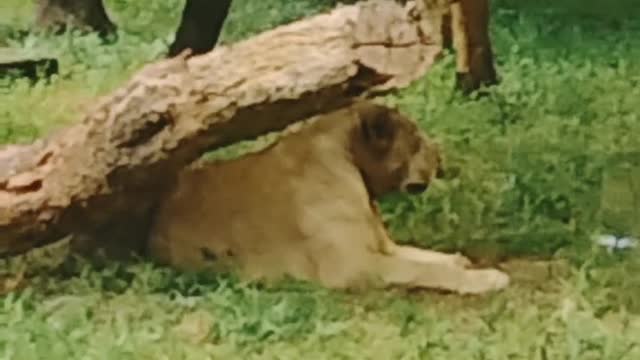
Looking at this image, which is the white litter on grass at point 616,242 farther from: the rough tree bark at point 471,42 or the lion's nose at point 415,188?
the rough tree bark at point 471,42

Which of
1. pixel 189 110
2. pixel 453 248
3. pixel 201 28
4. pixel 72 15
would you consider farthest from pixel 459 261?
pixel 72 15

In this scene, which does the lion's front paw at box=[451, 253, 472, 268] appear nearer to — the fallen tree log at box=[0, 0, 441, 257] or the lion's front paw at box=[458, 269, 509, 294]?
the lion's front paw at box=[458, 269, 509, 294]

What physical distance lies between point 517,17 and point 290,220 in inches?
202

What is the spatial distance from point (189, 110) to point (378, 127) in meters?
0.89

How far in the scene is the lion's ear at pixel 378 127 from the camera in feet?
15.7

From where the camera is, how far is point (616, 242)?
4.89 metres

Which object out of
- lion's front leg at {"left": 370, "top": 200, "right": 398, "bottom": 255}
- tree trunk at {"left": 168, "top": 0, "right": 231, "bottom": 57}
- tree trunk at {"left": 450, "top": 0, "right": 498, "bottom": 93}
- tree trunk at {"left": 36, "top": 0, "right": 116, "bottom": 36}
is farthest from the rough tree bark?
tree trunk at {"left": 36, "top": 0, "right": 116, "bottom": 36}

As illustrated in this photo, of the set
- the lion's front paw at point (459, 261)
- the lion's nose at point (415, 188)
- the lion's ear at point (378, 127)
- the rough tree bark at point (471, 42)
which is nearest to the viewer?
the lion's front paw at point (459, 261)

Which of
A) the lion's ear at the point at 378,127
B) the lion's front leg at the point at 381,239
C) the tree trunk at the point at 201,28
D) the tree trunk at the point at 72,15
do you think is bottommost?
the tree trunk at the point at 72,15

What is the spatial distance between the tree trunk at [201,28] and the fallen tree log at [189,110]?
130 cm

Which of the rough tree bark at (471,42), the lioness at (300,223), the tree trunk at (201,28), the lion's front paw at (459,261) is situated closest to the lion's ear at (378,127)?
the lioness at (300,223)

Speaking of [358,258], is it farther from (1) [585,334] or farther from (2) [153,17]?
(2) [153,17]

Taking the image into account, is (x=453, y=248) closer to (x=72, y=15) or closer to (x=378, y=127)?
(x=378, y=127)

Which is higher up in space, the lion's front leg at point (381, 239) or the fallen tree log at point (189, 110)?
the fallen tree log at point (189, 110)
